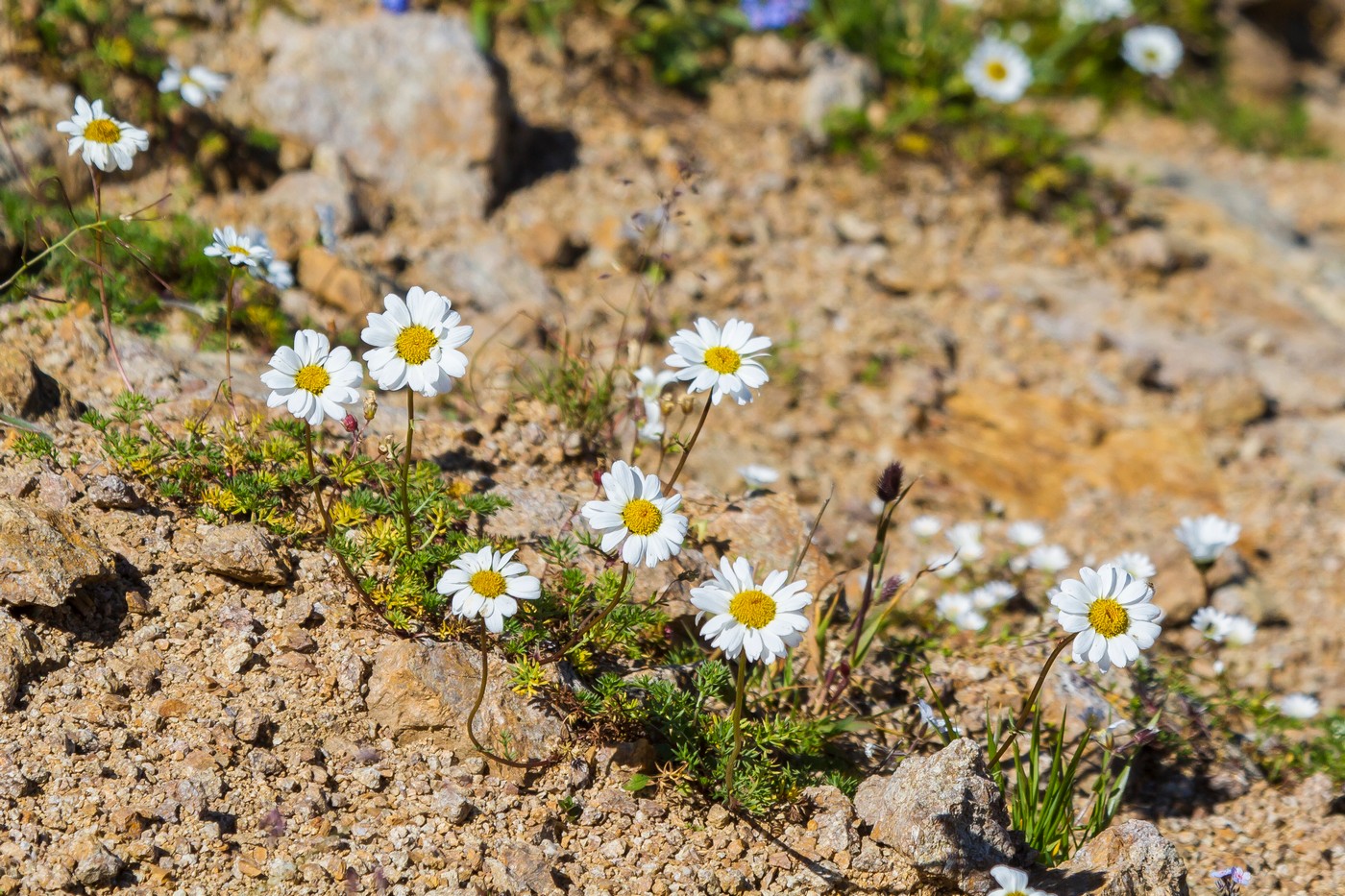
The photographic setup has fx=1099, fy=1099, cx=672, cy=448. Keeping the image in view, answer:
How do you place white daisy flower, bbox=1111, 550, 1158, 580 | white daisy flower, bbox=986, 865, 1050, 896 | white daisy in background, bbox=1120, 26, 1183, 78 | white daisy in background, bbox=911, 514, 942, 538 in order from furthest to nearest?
white daisy in background, bbox=1120, 26, 1183, 78, white daisy in background, bbox=911, 514, 942, 538, white daisy flower, bbox=1111, 550, 1158, 580, white daisy flower, bbox=986, 865, 1050, 896

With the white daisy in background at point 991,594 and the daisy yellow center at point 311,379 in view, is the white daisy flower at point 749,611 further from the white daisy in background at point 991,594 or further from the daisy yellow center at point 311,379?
the white daisy in background at point 991,594

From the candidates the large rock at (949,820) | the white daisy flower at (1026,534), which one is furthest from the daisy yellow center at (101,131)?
the white daisy flower at (1026,534)

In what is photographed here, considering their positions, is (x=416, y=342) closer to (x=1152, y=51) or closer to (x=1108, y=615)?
(x=1108, y=615)

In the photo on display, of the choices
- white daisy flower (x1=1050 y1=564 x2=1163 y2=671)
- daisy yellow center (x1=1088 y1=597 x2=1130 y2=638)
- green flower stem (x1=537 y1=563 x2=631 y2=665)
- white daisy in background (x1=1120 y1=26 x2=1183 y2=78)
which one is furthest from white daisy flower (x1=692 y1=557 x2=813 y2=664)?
white daisy in background (x1=1120 y1=26 x2=1183 y2=78)

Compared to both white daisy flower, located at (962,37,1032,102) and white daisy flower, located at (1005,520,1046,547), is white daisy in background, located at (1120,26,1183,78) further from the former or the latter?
white daisy flower, located at (1005,520,1046,547)

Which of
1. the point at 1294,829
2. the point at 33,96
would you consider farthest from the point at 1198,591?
the point at 33,96

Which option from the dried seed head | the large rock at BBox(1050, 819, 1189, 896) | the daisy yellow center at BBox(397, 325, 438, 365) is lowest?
the large rock at BBox(1050, 819, 1189, 896)

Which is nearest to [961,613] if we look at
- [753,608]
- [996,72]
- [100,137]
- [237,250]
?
[753,608]
